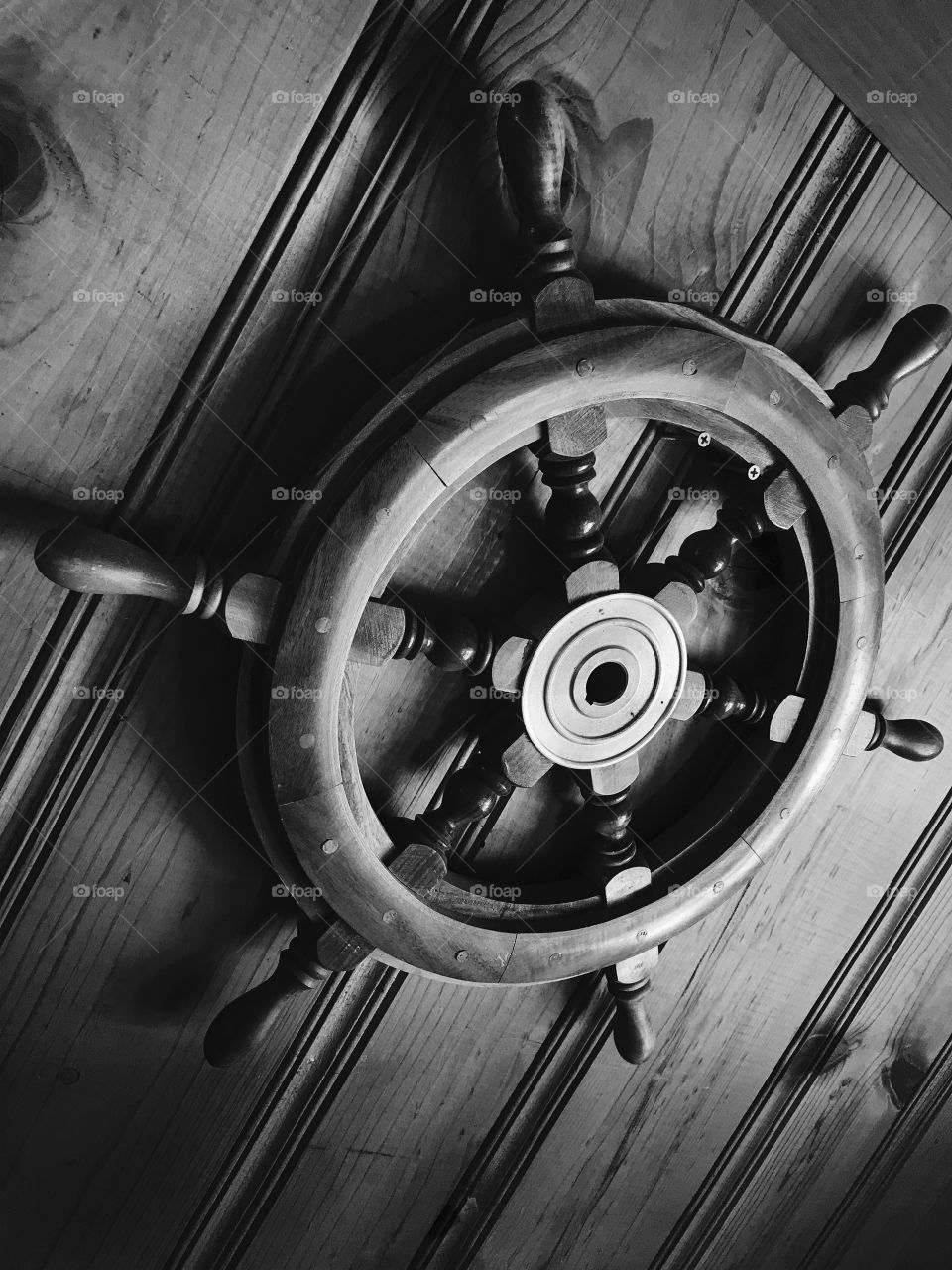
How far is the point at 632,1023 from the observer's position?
92 centimetres

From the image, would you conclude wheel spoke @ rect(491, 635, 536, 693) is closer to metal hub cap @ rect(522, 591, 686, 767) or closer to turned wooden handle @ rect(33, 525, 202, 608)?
metal hub cap @ rect(522, 591, 686, 767)

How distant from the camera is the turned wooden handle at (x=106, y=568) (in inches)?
24.0

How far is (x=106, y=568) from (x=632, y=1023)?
0.64 metres

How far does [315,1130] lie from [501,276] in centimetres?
80

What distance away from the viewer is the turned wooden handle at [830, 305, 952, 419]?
0.81m

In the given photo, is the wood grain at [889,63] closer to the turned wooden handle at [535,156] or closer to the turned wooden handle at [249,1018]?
the turned wooden handle at [535,156]

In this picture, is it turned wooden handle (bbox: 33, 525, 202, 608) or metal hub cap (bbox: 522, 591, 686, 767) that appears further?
metal hub cap (bbox: 522, 591, 686, 767)

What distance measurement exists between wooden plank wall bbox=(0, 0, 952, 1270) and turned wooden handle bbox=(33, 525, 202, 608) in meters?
0.08

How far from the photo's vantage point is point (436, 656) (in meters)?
0.73

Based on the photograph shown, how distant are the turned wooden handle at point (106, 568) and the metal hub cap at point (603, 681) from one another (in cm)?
27

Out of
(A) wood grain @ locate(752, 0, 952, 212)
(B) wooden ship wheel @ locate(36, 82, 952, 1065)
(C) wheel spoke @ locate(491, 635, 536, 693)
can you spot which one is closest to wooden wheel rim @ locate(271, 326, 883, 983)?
(B) wooden ship wheel @ locate(36, 82, 952, 1065)

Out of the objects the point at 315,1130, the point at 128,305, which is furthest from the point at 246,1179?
the point at 128,305

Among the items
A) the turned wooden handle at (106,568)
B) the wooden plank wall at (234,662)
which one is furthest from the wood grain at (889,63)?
the turned wooden handle at (106,568)

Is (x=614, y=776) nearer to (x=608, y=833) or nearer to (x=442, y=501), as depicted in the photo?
(x=608, y=833)
